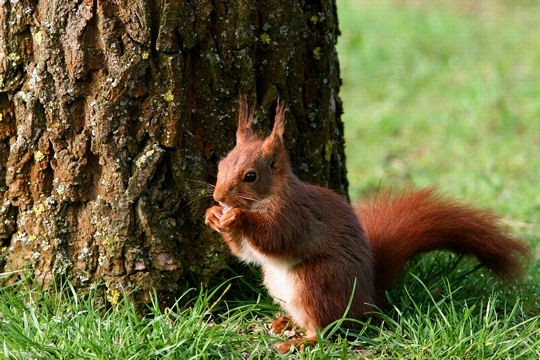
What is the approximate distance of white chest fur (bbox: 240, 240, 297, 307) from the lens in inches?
107

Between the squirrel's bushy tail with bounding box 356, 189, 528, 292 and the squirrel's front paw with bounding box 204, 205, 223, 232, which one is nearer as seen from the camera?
the squirrel's front paw with bounding box 204, 205, 223, 232

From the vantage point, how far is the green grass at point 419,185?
103 inches

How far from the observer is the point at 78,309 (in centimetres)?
283

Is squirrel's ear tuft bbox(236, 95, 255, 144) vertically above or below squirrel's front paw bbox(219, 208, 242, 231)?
above

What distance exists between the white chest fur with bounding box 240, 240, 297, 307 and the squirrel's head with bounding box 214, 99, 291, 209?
15 centimetres

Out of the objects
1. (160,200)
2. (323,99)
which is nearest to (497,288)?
(323,99)

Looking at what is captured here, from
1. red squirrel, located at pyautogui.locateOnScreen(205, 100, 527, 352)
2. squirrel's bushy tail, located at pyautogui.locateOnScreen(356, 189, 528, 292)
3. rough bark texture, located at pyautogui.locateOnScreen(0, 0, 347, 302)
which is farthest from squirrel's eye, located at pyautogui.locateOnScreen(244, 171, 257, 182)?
squirrel's bushy tail, located at pyautogui.locateOnScreen(356, 189, 528, 292)

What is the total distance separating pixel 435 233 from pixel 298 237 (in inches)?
→ 25.2

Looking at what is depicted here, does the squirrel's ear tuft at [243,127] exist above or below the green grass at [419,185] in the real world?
above

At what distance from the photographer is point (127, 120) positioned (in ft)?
9.16

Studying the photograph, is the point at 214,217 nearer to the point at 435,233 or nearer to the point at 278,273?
the point at 278,273

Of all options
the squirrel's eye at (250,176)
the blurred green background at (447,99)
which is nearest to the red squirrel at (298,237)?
the squirrel's eye at (250,176)

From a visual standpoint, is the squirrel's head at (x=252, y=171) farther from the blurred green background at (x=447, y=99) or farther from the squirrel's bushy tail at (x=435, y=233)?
the blurred green background at (x=447, y=99)

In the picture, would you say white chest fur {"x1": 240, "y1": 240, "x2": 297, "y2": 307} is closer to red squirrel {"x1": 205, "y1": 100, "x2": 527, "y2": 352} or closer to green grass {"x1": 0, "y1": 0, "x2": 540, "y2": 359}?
red squirrel {"x1": 205, "y1": 100, "x2": 527, "y2": 352}
